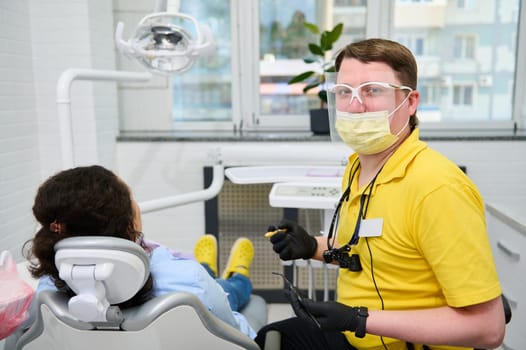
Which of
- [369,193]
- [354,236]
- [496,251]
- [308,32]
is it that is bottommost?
[496,251]

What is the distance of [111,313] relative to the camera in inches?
39.3

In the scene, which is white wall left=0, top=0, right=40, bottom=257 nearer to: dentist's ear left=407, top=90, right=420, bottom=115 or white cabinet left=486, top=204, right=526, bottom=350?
dentist's ear left=407, top=90, right=420, bottom=115

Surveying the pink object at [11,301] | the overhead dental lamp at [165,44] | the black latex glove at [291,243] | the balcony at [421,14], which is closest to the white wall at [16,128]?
the overhead dental lamp at [165,44]

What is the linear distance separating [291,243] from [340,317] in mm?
410

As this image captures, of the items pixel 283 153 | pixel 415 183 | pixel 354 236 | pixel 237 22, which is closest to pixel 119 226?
pixel 354 236

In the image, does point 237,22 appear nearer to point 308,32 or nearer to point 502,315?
point 308,32

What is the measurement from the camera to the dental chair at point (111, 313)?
0.94m

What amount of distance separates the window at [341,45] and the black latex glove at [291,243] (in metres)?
1.70

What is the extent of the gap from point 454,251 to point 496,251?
1260 mm

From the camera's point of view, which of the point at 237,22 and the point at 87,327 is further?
the point at 237,22

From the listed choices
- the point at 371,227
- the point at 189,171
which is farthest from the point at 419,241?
the point at 189,171

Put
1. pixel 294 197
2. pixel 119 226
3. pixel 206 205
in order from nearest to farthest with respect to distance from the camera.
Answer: pixel 119 226 < pixel 294 197 < pixel 206 205

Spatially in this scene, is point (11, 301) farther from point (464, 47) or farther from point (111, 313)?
point (464, 47)

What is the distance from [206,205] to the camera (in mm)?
2748
